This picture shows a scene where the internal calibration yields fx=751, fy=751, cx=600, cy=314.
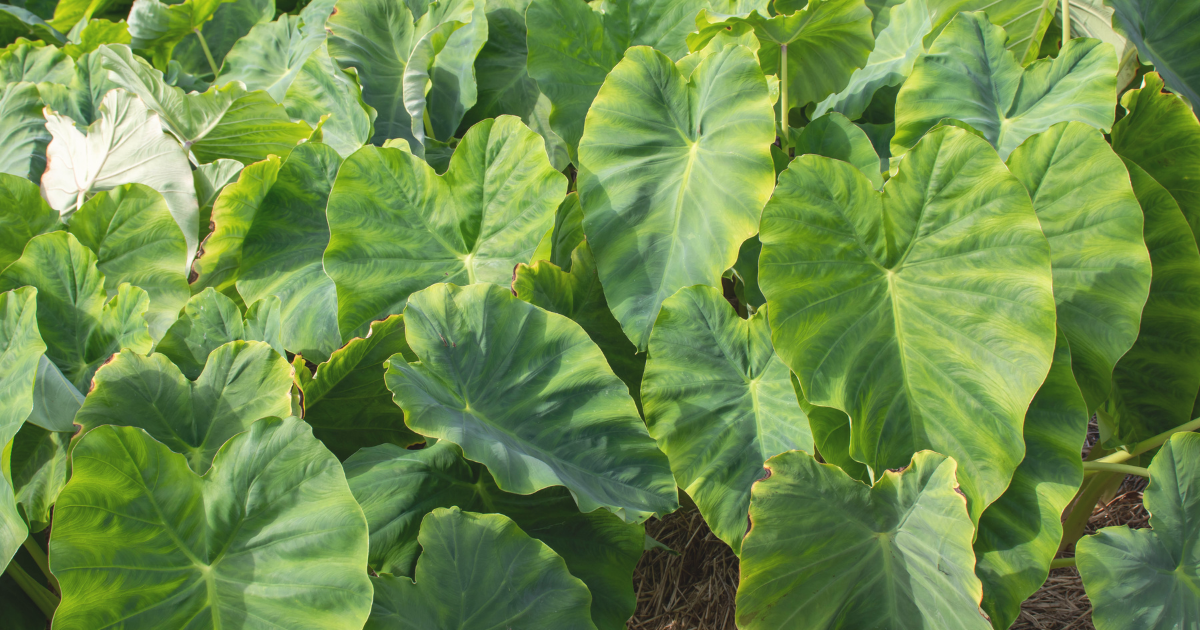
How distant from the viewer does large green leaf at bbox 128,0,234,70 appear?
1.97 m

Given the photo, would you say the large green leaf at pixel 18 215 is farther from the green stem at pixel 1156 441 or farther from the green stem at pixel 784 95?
the green stem at pixel 1156 441

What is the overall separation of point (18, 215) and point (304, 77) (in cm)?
55

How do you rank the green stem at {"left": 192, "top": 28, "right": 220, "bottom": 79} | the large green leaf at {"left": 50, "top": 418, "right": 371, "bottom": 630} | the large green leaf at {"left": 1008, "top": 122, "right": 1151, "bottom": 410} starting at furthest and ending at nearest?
the green stem at {"left": 192, "top": 28, "right": 220, "bottom": 79} < the large green leaf at {"left": 1008, "top": 122, "right": 1151, "bottom": 410} < the large green leaf at {"left": 50, "top": 418, "right": 371, "bottom": 630}

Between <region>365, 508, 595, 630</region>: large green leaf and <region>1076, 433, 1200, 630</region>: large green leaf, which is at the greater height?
<region>1076, 433, 1200, 630</region>: large green leaf

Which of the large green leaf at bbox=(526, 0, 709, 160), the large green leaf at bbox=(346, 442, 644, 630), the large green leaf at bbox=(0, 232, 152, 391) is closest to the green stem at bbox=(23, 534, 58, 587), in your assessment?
the large green leaf at bbox=(0, 232, 152, 391)

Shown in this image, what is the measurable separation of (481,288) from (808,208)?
412mm

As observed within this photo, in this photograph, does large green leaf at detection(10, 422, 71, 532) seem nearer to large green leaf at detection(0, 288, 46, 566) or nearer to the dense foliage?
the dense foliage

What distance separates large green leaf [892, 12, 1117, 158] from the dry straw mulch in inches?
28.9

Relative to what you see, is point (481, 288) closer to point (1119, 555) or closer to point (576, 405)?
point (576, 405)

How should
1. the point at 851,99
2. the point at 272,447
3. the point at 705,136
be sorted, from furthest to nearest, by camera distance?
the point at 851,99 < the point at 705,136 < the point at 272,447

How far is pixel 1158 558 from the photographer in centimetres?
84

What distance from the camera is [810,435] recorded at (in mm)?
956

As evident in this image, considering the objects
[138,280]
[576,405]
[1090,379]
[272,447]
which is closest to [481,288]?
[576,405]

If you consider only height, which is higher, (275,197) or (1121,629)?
(275,197)
